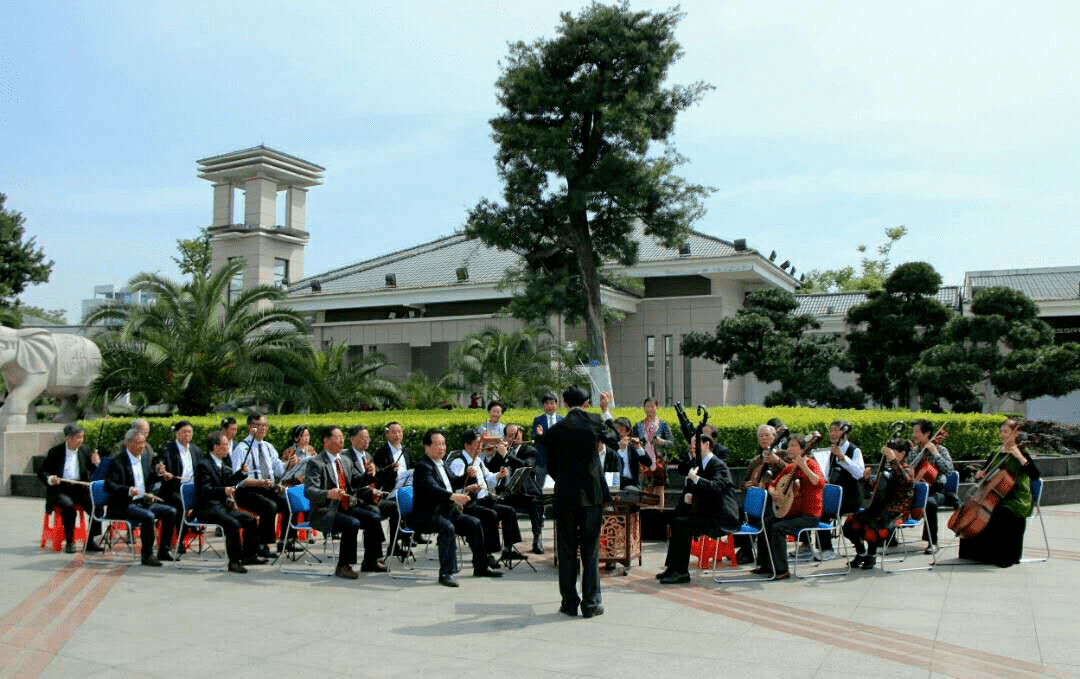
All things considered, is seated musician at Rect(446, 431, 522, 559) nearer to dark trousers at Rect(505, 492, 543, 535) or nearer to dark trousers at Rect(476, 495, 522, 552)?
dark trousers at Rect(476, 495, 522, 552)

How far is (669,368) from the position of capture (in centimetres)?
2853

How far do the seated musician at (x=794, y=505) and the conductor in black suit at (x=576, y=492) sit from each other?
7.44 feet

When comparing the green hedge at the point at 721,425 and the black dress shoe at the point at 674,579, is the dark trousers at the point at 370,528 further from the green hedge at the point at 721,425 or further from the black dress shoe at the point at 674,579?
the green hedge at the point at 721,425

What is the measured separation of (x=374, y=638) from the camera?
6.54m

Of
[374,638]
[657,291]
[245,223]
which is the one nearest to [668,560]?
[374,638]

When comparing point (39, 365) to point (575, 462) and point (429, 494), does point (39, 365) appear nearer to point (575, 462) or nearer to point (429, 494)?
point (429, 494)

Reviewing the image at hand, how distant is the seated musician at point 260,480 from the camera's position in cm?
1035

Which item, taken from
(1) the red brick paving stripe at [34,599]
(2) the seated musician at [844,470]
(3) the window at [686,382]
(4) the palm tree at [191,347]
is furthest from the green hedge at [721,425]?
(3) the window at [686,382]

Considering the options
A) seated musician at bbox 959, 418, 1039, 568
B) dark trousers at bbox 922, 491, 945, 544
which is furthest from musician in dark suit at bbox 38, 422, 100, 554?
seated musician at bbox 959, 418, 1039, 568

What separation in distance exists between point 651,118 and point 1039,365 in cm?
1025

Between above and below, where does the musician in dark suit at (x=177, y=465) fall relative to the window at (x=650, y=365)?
below

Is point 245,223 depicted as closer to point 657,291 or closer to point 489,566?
point 657,291

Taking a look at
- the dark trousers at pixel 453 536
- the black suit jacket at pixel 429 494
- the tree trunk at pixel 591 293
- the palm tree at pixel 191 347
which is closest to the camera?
the dark trousers at pixel 453 536

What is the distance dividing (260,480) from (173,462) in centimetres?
115
